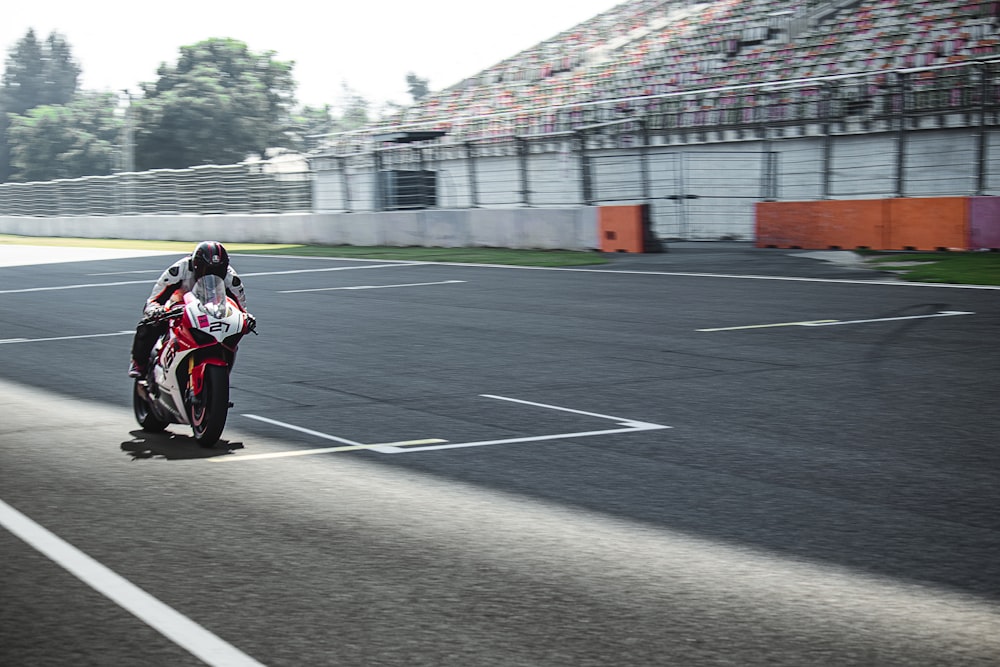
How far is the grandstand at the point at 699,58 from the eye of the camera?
113 ft

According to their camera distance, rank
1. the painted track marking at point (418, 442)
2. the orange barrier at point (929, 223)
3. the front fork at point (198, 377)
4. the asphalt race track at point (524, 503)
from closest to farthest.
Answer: the asphalt race track at point (524, 503) → the painted track marking at point (418, 442) → the front fork at point (198, 377) → the orange barrier at point (929, 223)

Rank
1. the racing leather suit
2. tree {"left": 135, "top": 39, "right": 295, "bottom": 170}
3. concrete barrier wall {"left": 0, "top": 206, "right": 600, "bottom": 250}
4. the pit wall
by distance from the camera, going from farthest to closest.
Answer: tree {"left": 135, "top": 39, "right": 295, "bottom": 170}, concrete barrier wall {"left": 0, "top": 206, "right": 600, "bottom": 250}, the pit wall, the racing leather suit

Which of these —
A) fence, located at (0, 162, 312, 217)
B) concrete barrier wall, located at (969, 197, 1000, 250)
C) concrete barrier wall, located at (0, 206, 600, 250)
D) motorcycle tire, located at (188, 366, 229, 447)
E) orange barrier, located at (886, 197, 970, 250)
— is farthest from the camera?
fence, located at (0, 162, 312, 217)

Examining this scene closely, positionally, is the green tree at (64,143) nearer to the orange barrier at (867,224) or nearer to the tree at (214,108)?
the tree at (214,108)

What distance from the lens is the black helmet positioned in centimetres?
832

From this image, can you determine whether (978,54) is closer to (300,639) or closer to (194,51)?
(300,639)

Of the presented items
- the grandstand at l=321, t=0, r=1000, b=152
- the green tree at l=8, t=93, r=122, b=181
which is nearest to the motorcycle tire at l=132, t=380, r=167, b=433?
the grandstand at l=321, t=0, r=1000, b=152

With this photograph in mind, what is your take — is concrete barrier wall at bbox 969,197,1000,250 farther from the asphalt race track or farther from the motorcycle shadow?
the motorcycle shadow

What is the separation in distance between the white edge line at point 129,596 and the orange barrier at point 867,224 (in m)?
19.3

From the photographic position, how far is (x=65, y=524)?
248 inches

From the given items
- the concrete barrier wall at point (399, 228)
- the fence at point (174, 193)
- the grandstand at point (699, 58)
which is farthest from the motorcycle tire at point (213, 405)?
the fence at point (174, 193)

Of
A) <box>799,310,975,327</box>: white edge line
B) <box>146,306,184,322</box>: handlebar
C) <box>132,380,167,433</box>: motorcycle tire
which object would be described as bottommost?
<box>799,310,975,327</box>: white edge line

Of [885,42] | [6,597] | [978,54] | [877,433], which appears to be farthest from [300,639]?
[885,42]

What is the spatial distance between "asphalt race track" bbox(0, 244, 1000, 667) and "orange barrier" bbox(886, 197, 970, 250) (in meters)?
9.39
